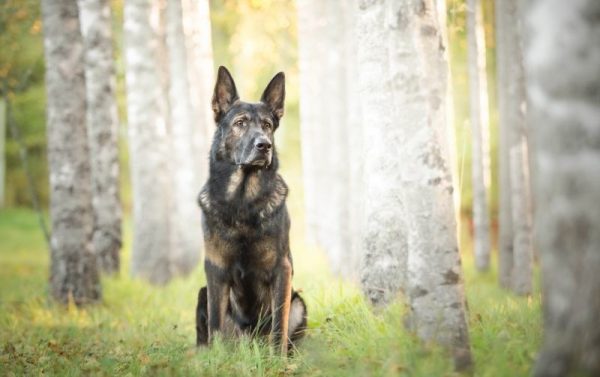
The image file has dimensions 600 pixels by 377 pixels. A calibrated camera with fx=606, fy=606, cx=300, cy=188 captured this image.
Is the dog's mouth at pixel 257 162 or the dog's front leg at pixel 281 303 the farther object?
the dog's mouth at pixel 257 162

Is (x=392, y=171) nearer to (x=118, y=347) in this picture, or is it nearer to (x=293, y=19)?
(x=118, y=347)

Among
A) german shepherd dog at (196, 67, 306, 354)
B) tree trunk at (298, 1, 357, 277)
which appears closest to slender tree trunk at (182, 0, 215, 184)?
tree trunk at (298, 1, 357, 277)

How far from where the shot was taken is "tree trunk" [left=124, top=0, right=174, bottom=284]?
33.9 ft

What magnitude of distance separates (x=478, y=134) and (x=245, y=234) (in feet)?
32.8

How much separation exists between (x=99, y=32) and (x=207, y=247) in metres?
6.71

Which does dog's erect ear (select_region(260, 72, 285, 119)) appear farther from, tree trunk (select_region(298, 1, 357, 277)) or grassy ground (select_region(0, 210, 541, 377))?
tree trunk (select_region(298, 1, 357, 277))

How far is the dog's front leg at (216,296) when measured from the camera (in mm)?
5062

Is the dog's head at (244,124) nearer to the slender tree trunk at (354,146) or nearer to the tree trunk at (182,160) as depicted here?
the slender tree trunk at (354,146)

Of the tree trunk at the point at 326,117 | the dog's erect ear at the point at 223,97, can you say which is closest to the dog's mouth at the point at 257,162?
the dog's erect ear at the point at 223,97

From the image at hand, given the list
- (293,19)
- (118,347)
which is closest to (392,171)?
Result: (118,347)

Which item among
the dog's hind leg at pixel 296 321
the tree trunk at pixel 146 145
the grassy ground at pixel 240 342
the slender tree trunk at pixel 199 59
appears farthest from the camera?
the slender tree trunk at pixel 199 59

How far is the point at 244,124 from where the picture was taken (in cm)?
533

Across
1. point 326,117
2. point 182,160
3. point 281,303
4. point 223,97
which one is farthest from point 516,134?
point 281,303

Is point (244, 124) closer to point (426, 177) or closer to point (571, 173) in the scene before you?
point (426, 177)
